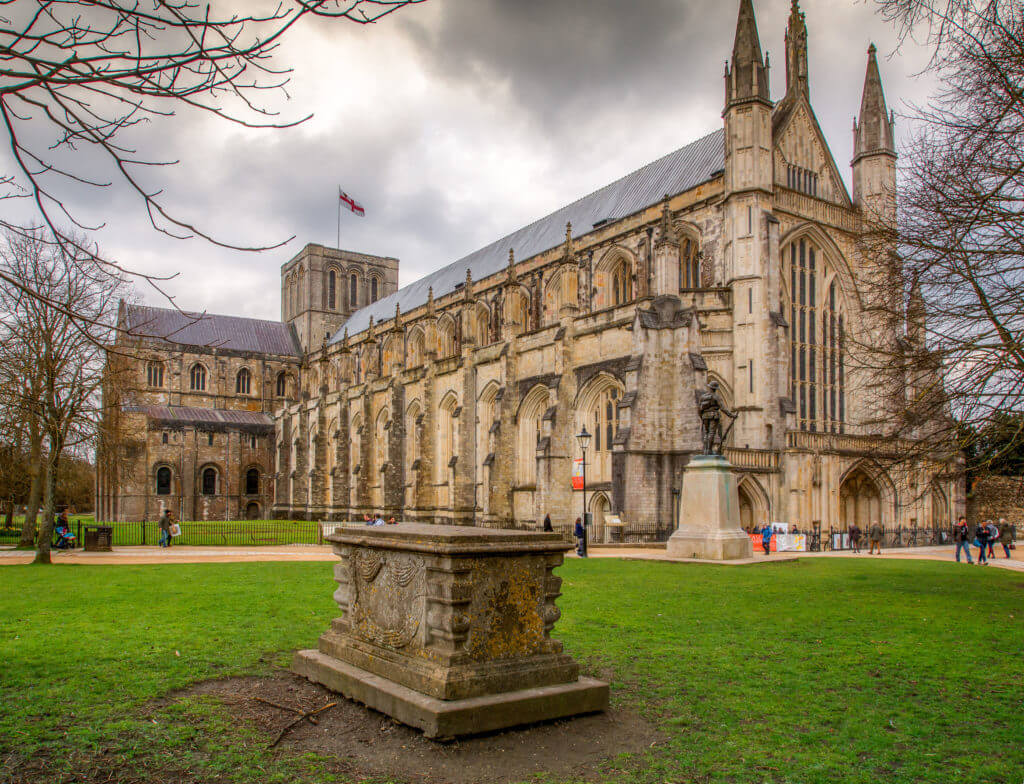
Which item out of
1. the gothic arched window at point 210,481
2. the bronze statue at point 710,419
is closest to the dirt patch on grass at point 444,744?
the bronze statue at point 710,419

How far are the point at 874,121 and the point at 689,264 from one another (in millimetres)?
11120

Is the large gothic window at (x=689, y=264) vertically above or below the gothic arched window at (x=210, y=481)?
above

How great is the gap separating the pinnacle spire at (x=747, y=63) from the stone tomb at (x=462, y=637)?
2879cm

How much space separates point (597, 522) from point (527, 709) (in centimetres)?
2485

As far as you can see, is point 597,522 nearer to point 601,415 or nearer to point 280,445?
point 601,415

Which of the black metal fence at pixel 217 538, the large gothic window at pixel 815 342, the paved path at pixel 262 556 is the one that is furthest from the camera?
the black metal fence at pixel 217 538

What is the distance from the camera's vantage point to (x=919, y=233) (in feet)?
40.1

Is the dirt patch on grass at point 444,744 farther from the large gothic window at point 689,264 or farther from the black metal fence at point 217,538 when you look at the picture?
the large gothic window at point 689,264

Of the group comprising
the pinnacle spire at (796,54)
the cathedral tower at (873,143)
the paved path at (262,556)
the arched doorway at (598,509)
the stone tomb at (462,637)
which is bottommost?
the paved path at (262,556)

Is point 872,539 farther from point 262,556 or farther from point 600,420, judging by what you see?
point 262,556

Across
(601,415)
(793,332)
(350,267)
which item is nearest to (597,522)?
(601,415)

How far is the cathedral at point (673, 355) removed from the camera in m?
26.5

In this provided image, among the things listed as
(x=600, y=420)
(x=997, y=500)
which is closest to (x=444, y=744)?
(x=997, y=500)

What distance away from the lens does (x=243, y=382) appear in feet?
226
